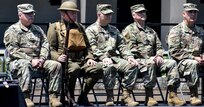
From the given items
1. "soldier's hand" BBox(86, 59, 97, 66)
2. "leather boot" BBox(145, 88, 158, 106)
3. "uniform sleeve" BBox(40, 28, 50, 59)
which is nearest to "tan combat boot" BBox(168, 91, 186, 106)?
"leather boot" BBox(145, 88, 158, 106)

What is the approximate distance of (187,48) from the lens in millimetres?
10188

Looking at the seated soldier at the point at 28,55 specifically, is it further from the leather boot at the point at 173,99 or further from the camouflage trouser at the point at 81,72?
the leather boot at the point at 173,99

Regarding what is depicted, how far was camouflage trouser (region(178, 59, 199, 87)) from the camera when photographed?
9.95 metres

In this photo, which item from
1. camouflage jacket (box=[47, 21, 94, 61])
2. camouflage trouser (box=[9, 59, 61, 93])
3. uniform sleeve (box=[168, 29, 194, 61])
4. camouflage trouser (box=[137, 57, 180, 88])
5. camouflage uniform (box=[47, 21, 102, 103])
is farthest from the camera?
uniform sleeve (box=[168, 29, 194, 61])

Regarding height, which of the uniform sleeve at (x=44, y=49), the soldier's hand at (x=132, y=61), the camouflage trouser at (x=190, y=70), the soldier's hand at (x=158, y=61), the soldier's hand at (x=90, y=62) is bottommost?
the camouflage trouser at (x=190, y=70)

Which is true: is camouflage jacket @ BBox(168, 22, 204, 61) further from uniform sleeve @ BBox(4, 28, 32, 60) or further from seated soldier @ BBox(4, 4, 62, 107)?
uniform sleeve @ BBox(4, 28, 32, 60)

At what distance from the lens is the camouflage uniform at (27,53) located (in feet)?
30.1

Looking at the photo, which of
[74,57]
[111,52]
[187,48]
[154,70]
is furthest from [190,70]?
[74,57]

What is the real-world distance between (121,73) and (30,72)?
4.42 ft

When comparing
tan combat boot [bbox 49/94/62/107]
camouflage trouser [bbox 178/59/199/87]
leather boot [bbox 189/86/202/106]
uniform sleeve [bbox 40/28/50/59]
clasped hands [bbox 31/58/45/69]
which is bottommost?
leather boot [bbox 189/86/202/106]

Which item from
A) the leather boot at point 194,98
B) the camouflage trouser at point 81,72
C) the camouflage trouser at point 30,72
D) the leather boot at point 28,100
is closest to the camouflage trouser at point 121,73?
the camouflage trouser at point 81,72

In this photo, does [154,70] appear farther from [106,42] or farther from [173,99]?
[106,42]

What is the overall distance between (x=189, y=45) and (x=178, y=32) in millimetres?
254

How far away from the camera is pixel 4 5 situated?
1575 centimetres
